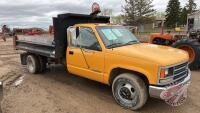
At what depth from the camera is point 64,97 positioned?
6.41m

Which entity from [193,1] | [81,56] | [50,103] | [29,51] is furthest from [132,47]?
[193,1]

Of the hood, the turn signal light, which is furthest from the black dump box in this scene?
the turn signal light

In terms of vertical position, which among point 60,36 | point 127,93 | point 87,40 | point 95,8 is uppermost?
point 95,8

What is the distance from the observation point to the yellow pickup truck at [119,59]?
16.8ft

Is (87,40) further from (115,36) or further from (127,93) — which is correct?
(127,93)

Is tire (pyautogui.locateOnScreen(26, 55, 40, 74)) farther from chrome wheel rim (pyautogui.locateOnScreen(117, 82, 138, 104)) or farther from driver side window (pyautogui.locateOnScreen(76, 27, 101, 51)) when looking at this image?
chrome wheel rim (pyautogui.locateOnScreen(117, 82, 138, 104))

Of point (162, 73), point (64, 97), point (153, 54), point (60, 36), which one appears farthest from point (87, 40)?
point (162, 73)

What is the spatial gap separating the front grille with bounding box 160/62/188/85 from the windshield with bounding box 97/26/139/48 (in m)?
1.50

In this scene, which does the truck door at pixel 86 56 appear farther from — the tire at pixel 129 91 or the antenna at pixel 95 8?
the antenna at pixel 95 8

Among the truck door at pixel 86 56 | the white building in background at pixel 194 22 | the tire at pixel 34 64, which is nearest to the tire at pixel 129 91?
the truck door at pixel 86 56

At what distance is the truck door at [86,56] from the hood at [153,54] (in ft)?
1.72

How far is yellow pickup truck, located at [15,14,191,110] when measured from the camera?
513 centimetres

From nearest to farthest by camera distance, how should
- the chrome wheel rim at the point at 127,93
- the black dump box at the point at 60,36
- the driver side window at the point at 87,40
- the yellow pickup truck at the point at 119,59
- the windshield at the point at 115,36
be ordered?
1. the yellow pickup truck at the point at 119,59
2. the chrome wheel rim at the point at 127,93
3. the windshield at the point at 115,36
4. the driver side window at the point at 87,40
5. the black dump box at the point at 60,36

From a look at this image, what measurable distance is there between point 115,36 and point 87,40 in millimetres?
749
